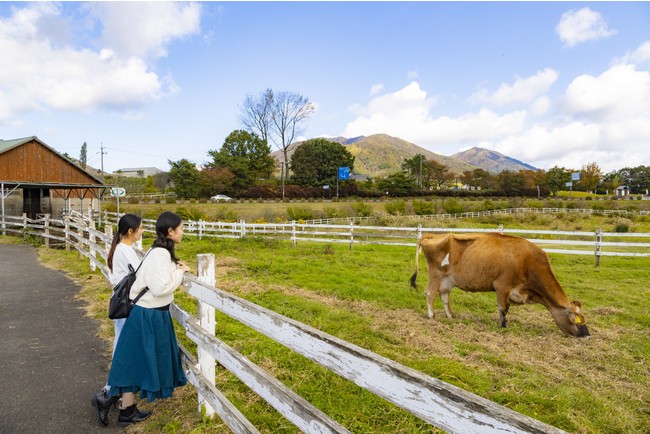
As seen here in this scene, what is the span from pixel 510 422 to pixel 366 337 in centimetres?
400

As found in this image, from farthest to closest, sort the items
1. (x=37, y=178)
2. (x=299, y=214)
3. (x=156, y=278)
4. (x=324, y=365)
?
1. (x=299, y=214)
2. (x=37, y=178)
3. (x=156, y=278)
4. (x=324, y=365)

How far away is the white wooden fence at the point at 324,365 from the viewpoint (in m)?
1.15

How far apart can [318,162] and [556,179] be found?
5742cm

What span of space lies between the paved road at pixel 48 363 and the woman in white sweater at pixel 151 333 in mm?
569

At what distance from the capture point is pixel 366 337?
4.93 metres

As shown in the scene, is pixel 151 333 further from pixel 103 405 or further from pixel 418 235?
pixel 418 235

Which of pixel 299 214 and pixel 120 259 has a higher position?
pixel 120 259

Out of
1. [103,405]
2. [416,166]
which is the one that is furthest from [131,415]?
[416,166]

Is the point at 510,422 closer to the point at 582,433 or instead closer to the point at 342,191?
the point at 582,433

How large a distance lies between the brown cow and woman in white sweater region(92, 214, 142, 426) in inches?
176

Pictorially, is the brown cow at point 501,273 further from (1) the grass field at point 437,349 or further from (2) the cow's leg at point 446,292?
(1) the grass field at point 437,349

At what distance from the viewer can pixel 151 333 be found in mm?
2891

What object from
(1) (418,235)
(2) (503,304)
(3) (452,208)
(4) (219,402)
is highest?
(3) (452,208)

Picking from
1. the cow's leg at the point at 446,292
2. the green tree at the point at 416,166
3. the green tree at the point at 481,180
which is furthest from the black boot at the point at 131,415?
the green tree at the point at 481,180
